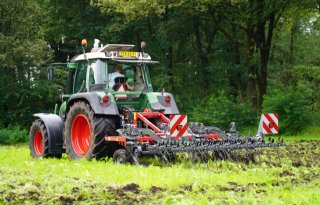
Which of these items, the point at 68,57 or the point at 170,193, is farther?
the point at 68,57

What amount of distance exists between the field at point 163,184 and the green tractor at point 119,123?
0.52 m

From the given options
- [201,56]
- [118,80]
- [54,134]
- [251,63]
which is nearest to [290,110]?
[251,63]

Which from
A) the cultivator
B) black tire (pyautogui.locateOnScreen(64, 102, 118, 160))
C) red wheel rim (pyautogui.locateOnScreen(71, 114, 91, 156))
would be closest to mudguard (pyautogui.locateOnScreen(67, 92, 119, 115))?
black tire (pyautogui.locateOnScreen(64, 102, 118, 160))

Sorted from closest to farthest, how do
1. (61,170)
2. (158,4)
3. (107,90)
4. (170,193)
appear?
1. (170,193)
2. (61,170)
3. (107,90)
4. (158,4)

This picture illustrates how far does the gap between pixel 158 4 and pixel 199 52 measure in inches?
334

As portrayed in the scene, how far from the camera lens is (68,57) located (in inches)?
1414

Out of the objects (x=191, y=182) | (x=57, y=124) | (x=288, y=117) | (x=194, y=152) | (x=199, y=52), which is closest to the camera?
(x=191, y=182)

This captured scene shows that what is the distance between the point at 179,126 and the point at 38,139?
4.68 m

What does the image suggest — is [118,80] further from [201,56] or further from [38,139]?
[201,56]

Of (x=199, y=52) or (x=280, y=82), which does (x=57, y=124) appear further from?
(x=280, y=82)

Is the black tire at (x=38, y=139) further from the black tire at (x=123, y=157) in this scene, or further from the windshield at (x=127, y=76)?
the black tire at (x=123, y=157)

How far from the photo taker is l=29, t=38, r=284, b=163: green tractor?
11.0 m

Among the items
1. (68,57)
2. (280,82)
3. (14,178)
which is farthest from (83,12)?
(14,178)

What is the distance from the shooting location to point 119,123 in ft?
40.6
